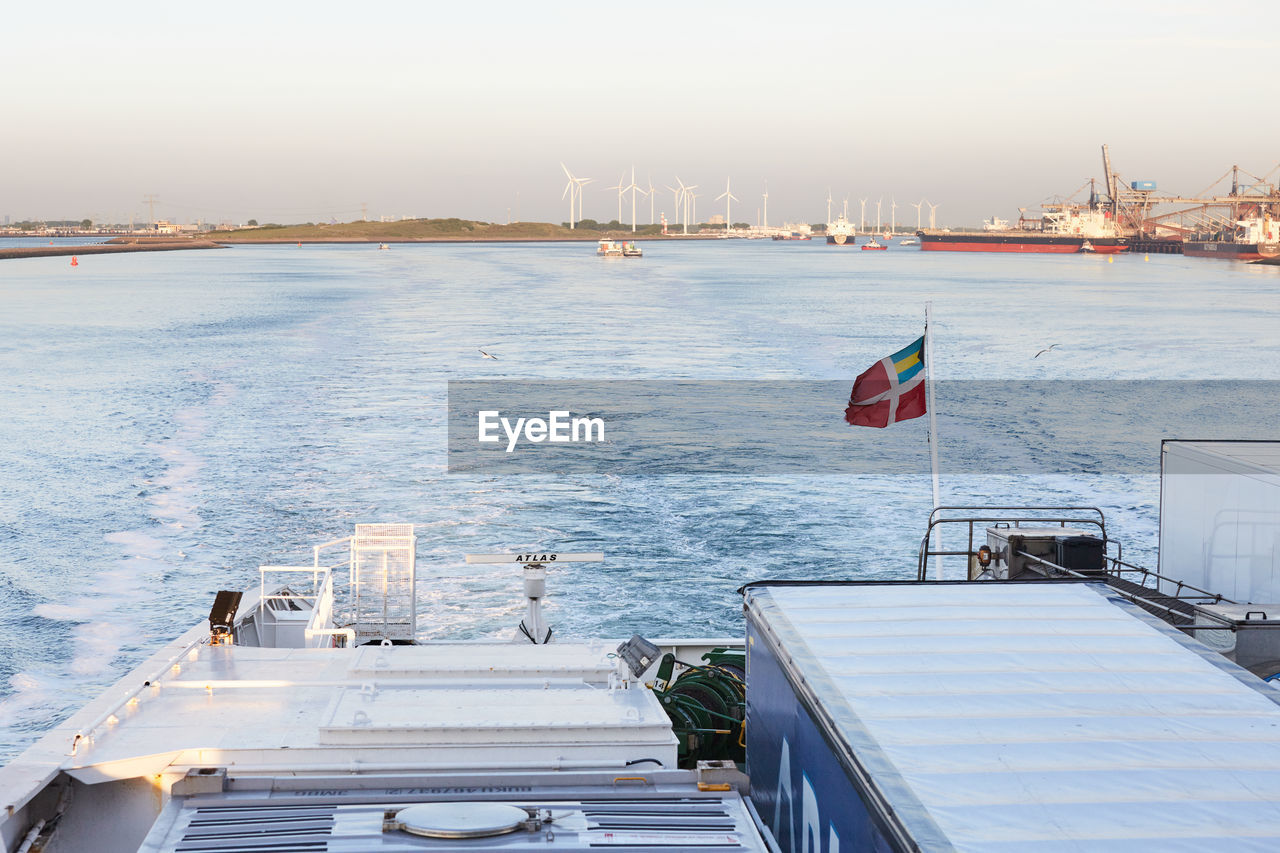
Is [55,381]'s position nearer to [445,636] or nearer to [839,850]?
[445,636]

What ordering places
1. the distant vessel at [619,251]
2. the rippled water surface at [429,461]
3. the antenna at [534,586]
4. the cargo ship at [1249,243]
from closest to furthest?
the antenna at [534,586] < the rippled water surface at [429,461] < the cargo ship at [1249,243] < the distant vessel at [619,251]

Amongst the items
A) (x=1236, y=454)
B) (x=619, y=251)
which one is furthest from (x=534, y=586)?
(x=619, y=251)

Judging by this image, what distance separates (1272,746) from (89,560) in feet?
77.7

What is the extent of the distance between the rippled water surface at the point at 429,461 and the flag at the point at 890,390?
639 cm

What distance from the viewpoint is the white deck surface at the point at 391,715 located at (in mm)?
7727

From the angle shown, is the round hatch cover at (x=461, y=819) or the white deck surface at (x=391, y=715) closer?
the round hatch cover at (x=461, y=819)

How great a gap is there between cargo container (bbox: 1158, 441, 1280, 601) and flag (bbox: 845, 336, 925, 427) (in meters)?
3.86

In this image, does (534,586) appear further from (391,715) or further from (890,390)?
(890,390)

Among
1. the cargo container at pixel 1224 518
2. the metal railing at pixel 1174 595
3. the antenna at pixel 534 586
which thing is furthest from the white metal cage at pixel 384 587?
the cargo container at pixel 1224 518

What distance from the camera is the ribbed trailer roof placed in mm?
4883

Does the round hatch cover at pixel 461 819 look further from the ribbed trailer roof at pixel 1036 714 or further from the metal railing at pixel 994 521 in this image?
the metal railing at pixel 994 521

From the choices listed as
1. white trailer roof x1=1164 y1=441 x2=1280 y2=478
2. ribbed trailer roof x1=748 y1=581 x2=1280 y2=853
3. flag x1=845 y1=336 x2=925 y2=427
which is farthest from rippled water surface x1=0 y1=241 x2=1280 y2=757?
ribbed trailer roof x1=748 y1=581 x2=1280 y2=853

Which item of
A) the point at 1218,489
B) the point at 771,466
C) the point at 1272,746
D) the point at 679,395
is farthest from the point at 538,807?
the point at 679,395

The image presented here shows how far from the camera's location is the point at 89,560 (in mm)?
24406
